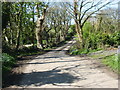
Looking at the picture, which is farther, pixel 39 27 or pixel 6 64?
pixel 39 27

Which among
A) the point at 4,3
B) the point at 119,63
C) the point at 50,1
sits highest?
the point at 50,1

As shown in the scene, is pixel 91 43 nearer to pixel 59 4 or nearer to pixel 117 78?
pixel 59 4

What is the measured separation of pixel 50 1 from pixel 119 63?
15659 mm

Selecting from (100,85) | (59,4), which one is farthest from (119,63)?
(59,4)

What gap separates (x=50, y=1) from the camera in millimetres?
20469

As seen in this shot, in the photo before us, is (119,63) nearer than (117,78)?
No

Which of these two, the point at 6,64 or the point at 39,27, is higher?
the point at 39,27

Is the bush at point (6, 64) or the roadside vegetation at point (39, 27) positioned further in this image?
the roadside vegetation at point (39, 27)

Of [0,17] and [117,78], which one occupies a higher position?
[0,17]

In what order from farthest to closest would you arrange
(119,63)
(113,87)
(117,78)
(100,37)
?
1. (100,37)
2. (119,63)
3. (117,78)
4. (113,87)

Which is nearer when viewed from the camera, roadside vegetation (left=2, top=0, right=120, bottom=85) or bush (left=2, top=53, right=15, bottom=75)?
bush (left=2, top=53, right=15, bottom=75)

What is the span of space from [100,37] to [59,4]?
8561mm

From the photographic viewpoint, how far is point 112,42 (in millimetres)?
14266

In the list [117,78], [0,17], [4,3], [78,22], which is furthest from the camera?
[78,22]
